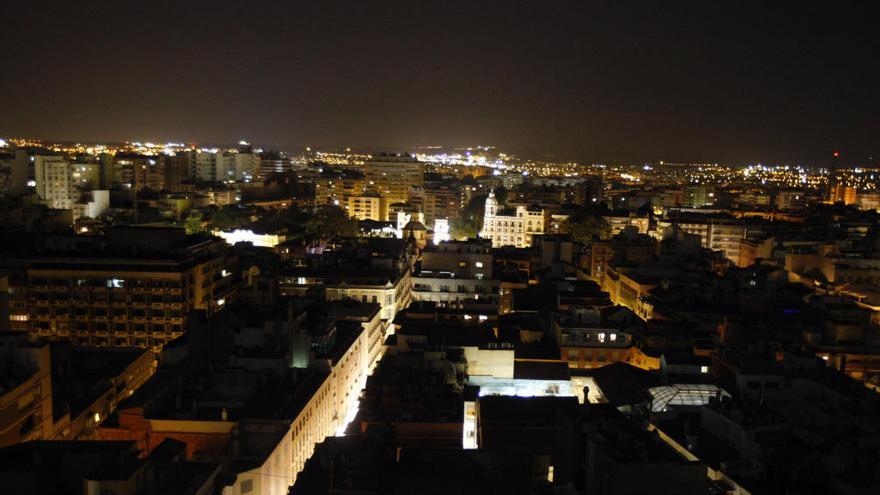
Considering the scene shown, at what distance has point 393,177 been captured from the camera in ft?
301

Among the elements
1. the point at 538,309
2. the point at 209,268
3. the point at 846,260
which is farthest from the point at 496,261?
the point at 846,260

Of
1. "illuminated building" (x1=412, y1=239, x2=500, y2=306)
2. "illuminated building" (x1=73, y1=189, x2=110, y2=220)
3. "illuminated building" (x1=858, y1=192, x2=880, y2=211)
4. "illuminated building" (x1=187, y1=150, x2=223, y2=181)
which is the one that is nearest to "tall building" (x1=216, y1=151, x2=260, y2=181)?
"illuminated building" (x1=187, y1=150, x2=223, y2=181)

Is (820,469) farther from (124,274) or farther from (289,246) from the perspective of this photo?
(289,246)

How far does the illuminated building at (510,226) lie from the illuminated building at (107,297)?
32552 mm

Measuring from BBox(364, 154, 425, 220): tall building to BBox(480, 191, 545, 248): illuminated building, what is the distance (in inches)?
1192

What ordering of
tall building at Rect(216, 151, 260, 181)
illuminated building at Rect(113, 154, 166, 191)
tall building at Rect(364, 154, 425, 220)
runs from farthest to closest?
tall building at Rect(216, 151, 260, 181), illuminated building at Rect(113, 154, 166, 191), tall building at Rect(364, 154, 425, 220)

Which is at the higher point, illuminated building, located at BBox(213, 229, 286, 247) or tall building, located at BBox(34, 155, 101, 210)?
tall building, located at BBox(34, 155, 101, 210)

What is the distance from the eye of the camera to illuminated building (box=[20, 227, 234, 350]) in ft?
103

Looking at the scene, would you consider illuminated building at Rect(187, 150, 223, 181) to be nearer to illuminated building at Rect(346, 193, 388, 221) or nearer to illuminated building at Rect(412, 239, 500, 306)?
illuminated building at Rect(346, 193, 388, 221)

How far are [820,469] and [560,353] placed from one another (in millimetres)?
11047

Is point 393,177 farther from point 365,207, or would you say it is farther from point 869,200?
point 869,200

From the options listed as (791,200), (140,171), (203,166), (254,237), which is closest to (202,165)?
(203,166)

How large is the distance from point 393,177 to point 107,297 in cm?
6153

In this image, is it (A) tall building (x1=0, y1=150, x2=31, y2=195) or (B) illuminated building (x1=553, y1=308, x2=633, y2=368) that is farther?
(A) tall building (x1=0, y1=150, x2=31, y2=195)
